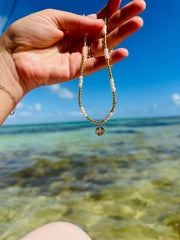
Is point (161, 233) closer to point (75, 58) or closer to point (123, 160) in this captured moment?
point (75, 58)

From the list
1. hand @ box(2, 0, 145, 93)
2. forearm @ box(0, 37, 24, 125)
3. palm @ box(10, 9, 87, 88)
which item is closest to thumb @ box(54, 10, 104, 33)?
hand @ box(2, 0, 145, 93)

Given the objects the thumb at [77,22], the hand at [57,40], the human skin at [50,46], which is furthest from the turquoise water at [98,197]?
the thumb at [77,22]

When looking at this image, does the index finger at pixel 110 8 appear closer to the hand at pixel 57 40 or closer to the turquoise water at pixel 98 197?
the hand at pixel 57 40

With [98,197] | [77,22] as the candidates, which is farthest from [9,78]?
[98,197]

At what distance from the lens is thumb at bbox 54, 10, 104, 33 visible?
7.74 feet

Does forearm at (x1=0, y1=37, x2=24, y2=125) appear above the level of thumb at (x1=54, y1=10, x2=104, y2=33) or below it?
below

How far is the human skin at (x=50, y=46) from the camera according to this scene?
241cm

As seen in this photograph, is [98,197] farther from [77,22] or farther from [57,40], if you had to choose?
[77,22]

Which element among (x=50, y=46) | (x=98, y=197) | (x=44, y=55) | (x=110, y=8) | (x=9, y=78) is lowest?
(x=98, y=197)

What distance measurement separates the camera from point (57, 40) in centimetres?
266

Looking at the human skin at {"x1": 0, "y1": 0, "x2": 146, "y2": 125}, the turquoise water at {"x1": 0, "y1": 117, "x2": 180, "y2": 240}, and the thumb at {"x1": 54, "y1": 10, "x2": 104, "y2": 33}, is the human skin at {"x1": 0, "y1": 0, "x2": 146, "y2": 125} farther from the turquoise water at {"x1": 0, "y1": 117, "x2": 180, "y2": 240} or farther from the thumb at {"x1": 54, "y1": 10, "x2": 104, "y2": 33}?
the turquoise water at {"x1": 0, "y1": 117, "x2": 180, "y2": 240}

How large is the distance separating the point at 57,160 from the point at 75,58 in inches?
170

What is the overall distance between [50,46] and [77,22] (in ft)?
1.69

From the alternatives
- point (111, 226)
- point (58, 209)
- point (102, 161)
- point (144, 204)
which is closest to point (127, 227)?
point (111, 226)
